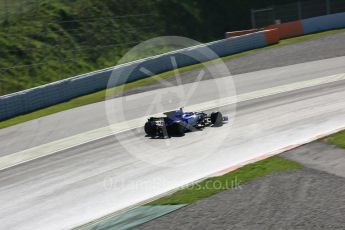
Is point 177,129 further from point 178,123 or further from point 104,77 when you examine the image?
point 104,77

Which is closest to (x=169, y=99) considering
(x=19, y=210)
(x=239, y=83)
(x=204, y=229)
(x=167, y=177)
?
(x=239, y=83)

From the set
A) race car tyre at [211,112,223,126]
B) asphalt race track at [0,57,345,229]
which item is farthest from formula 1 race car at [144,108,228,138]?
asphalt race track at [0,57,345,229]

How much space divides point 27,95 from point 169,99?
6.73m

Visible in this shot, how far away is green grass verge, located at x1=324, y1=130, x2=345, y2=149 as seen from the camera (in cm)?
1507

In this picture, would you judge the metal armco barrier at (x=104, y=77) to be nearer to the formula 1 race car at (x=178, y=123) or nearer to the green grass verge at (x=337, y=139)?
the formula 1 race car at (x=178, y=123)

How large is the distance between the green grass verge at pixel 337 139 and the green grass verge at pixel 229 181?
1.74 m

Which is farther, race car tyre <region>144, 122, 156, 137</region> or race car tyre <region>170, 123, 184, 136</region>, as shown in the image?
race car tyre <region>144, 122, 156, 137</region>

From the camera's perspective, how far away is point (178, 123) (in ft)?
57.4

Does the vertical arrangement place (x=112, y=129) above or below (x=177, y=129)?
below

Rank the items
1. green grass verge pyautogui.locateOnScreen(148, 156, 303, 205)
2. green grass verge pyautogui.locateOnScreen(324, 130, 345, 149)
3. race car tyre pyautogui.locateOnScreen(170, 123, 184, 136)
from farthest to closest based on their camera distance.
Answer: race car tyre pyautogui.locateOnScreen(170, 123, 184, 136)
green grass verge pyautogui.locateOnScreen(324, 130, 345, 149)
green grass verge pyautogui.locateOnScreen(148, 156, 303, 205)

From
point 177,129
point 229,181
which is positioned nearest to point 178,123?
point 177,129

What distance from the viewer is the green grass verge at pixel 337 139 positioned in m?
15.1

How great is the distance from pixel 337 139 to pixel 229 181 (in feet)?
13.0

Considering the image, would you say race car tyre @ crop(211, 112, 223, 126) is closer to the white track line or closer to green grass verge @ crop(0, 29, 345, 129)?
the white track line
